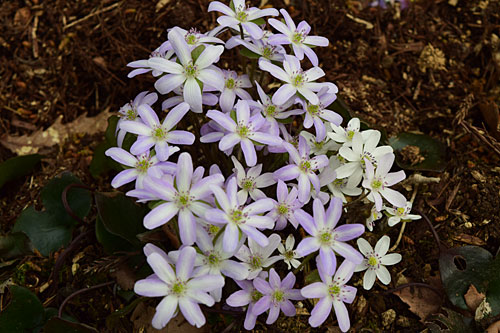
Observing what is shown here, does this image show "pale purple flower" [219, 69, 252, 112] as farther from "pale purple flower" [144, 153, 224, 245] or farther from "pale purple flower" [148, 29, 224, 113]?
"pale purple flower" [144, 153, 224, 245]

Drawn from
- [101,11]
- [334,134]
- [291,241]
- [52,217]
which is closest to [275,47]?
[334,134]

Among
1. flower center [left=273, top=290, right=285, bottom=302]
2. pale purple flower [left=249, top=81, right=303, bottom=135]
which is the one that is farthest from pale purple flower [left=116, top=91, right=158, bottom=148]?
flower center [left=273, top=290, right=285, bottom=302]

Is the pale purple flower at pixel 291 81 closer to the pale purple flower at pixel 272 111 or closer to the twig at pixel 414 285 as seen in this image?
the pale purple flower at pixel 272 111

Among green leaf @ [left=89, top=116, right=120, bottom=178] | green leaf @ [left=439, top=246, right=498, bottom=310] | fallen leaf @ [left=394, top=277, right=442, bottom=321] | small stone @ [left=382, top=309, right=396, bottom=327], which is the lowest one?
small stone @ [left=382, top=309, right=396, bottom=327]

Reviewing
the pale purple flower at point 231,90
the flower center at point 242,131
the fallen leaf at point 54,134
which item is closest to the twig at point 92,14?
the fallen leaf at point 54,134

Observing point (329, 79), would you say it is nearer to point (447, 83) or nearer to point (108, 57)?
point (447, 83)

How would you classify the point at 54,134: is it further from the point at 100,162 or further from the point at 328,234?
the point at 328,234
